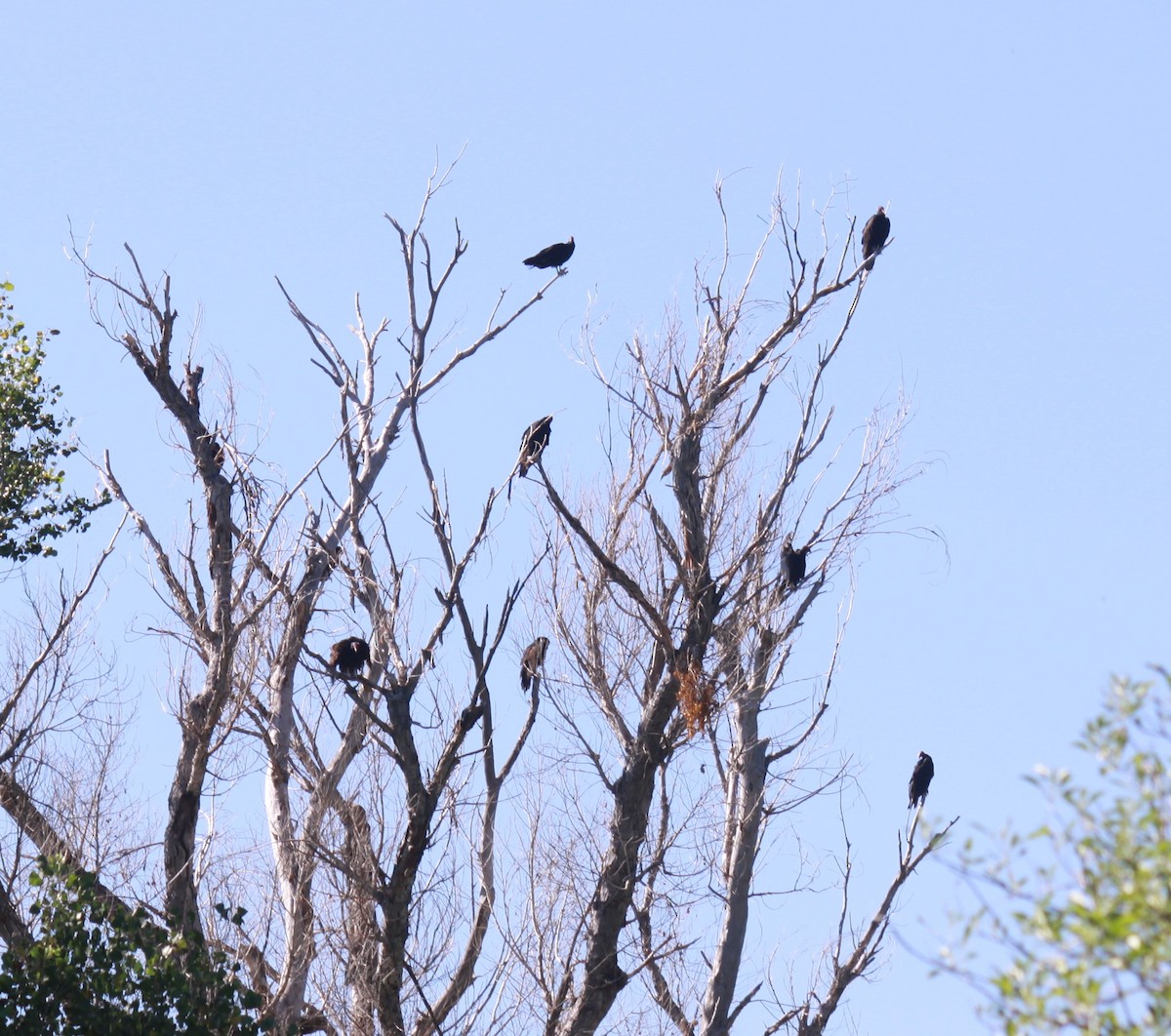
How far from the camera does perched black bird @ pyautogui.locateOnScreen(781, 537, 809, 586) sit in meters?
11.9

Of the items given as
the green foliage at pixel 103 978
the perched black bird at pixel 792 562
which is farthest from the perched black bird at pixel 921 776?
the green foliage at pixel 103 978

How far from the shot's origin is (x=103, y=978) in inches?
313

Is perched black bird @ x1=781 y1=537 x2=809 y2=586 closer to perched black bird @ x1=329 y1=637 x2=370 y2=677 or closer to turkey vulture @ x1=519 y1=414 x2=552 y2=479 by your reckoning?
turkey vulture @ x1=519 y1=414 x2=552 y2=479

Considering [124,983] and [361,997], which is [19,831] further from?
[124,983]

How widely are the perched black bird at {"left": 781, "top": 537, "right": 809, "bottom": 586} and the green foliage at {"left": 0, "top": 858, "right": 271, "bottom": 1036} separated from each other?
5118mm

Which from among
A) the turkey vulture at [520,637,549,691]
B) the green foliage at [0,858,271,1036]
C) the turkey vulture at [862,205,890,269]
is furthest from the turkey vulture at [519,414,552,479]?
the green foliage at [0,858,271,1036]

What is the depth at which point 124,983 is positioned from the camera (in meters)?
7.97

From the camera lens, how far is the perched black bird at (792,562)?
1191cm

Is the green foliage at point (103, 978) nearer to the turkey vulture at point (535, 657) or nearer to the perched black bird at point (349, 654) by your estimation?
the perched black bird at point (349, 654)

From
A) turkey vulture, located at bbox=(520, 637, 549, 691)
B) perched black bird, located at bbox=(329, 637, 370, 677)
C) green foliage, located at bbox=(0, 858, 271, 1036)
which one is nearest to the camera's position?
green foliage, located at bbox=(0, 858, 271, 1036)

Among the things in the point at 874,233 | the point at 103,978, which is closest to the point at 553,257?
the point at 874,233

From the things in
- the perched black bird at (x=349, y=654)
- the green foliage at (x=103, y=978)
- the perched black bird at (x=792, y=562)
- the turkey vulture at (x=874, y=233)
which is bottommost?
the green foliage at (x=103, y=978)

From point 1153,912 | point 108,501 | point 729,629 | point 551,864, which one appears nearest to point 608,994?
point 551,864

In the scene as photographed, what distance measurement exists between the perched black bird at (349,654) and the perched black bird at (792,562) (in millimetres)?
2999
